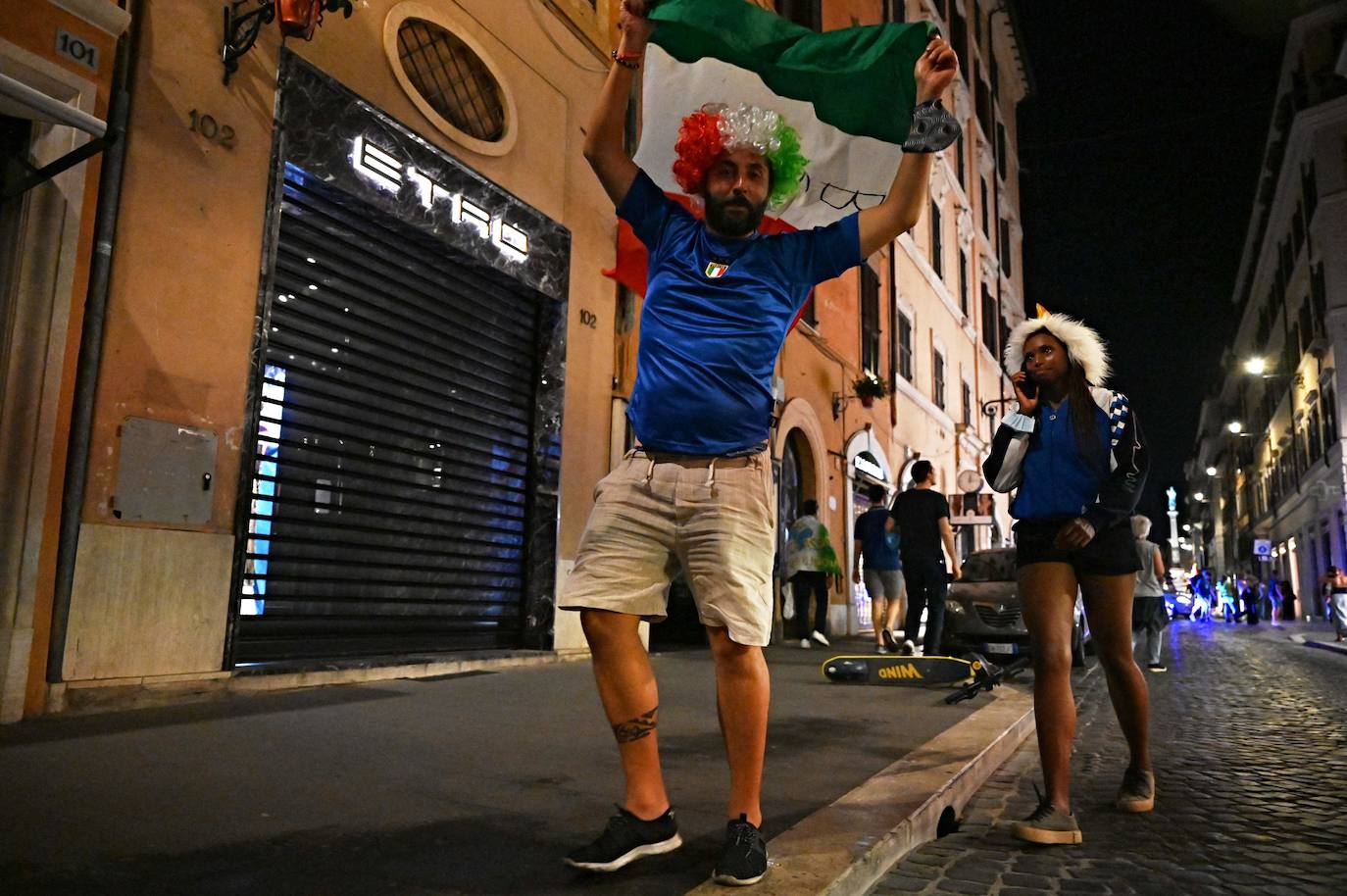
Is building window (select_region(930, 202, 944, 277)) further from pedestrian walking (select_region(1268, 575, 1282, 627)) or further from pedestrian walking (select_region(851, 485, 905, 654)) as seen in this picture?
pedestrian walking (select_region(1268, 575, 1282, 627))

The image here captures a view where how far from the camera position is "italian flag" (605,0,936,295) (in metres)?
3.81

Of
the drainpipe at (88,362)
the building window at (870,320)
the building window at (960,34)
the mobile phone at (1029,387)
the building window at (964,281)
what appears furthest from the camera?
the building window at (964,281)

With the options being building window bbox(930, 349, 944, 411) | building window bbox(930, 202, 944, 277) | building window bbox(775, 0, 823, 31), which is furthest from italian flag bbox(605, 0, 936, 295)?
building window bbox(930, 202, 944, 277)

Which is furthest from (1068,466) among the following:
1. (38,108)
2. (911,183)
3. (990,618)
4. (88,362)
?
(990,618)

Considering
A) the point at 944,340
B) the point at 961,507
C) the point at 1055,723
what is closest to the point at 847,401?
the point at 961,507

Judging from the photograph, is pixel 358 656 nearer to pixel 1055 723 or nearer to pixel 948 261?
pixel 1055 723

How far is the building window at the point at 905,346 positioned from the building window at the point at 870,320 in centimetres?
197

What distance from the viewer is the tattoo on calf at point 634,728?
2561 mm

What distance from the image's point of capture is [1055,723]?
130 inches

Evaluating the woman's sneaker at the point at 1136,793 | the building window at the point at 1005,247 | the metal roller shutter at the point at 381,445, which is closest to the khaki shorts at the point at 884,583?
→ the metal roller shutter at the point at 381,445

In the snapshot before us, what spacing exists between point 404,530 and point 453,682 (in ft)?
4.12

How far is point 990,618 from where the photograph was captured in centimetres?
975

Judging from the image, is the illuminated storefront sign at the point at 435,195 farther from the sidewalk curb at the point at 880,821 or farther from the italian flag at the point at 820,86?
the sidewalk curb at the point at 880,821

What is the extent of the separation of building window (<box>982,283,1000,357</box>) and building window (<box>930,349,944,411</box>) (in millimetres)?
6766
